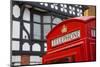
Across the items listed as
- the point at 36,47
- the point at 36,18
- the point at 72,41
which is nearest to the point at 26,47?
the point at 36,47

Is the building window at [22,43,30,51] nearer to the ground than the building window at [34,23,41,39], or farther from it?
nearer to the ground

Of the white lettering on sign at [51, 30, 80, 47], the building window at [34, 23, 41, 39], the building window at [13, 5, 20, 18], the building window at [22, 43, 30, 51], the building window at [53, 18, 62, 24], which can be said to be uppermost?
the building window at [13, 5, 20, 18]

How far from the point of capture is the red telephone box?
278 centimetres

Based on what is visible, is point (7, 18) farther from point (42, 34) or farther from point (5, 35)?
point (42, 34)

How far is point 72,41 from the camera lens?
2.81m

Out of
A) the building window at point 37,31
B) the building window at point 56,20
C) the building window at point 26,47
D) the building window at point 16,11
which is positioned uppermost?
the building window at point 16,11

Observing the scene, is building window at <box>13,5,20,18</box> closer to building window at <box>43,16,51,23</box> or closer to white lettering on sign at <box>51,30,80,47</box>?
building window at <box>43,16,51,23</box>

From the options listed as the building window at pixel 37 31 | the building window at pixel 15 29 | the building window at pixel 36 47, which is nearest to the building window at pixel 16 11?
the building window at pixel 15 29

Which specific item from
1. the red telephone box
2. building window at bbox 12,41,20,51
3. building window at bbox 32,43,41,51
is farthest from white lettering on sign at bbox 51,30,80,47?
building window at bbox 12,41,20,51

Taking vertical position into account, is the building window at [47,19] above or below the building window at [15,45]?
above

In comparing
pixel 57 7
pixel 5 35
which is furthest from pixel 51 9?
pixel 5 35

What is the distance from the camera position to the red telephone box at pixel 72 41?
9.11 feet

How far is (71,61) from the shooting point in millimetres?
2779

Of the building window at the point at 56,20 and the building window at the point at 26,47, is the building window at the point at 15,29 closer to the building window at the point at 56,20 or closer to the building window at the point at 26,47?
the building window at the point at 26,47
